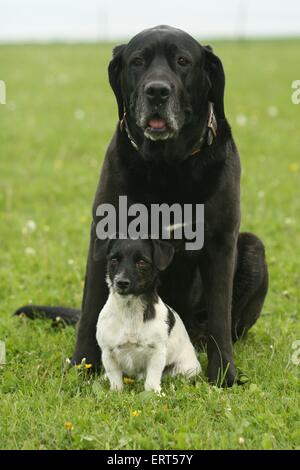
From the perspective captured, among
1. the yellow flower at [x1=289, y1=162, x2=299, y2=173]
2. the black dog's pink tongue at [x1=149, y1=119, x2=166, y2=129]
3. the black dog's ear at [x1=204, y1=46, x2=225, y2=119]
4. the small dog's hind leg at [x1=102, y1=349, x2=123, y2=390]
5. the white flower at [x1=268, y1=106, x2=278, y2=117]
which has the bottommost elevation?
the small dog's hind leg at [x1=102, y1=349, x2=123, y2=390]

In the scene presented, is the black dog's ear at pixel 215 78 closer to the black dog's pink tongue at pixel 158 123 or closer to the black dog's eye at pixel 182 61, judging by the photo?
the black dog's eye at pixel 182 61

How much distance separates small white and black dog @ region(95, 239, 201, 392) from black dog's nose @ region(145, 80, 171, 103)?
2.52 ft

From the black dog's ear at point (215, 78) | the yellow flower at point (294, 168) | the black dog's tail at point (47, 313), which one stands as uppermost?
the yellow flower at point (294, 168)

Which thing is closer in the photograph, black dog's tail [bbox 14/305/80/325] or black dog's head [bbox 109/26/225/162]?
black dog's head [bbox 109/26/225/162]

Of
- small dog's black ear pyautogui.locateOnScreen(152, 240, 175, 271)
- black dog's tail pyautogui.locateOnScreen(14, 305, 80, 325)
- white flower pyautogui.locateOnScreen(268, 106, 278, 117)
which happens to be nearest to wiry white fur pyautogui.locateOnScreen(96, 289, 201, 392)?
small dog's black ear pyautogui.locateOnScreen(152, 240, 175, 271)

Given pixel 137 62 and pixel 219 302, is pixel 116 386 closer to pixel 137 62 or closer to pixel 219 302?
pixel 219 302

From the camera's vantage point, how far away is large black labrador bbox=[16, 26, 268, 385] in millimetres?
4512

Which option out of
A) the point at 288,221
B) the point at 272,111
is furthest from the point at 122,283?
the point at 272,111

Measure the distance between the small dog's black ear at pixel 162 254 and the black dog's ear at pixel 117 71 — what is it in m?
0.81

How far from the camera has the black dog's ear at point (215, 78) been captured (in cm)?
472

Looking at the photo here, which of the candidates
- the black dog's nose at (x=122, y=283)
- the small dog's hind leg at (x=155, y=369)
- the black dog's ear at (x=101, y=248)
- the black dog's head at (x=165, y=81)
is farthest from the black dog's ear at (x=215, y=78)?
the small dog's hind leg at (x=155, y=369)

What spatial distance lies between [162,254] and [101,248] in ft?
1.21

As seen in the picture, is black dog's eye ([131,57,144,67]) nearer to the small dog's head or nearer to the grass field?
the small dog's head

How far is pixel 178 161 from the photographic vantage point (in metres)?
4.68
